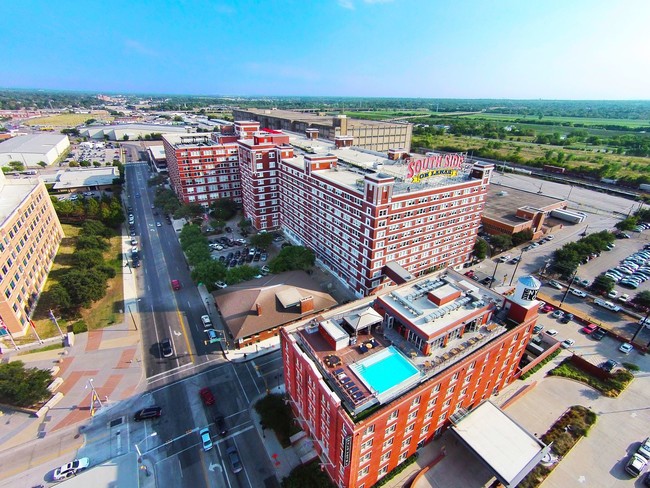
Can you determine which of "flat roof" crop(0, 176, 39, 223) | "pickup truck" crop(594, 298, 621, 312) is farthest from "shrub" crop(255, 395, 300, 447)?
"pickup truck" crop(594, 298, 621, 312)

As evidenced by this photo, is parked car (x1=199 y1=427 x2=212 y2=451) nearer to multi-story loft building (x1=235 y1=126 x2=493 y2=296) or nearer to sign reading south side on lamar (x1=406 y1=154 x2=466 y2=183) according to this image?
multi-story loft building (x1=235 y1=126 x2=493 y2=296)

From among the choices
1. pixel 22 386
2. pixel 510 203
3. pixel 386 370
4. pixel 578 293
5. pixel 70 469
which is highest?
pixel 386 370

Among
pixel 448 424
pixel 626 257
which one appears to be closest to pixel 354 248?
pixel 448 424

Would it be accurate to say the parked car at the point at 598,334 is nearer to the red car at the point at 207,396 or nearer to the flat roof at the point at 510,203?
the flat roof at the point at 510,203

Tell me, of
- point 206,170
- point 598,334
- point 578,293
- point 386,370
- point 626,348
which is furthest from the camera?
point 206,170

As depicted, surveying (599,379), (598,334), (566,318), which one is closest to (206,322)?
(599,379)

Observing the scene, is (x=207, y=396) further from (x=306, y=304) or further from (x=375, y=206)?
(x=375, y=206)

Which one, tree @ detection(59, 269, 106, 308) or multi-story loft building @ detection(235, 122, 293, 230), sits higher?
multi-story loft building @ detection(235, 122, 293, 230)
